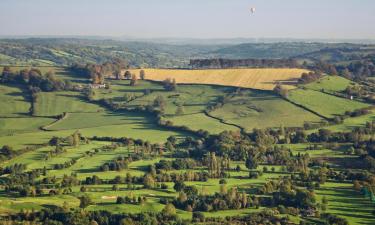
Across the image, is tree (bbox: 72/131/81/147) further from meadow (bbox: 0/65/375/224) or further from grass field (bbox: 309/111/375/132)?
grass field (bbox: 309/111/375/132)

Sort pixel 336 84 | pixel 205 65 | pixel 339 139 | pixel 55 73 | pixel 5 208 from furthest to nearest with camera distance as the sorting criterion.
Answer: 1. pixel 205 65
2. pixel 55 73
3. pixel 336 84
4. pixel 339 139
5. pixel 5 208

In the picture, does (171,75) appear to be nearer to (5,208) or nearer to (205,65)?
(205,65)

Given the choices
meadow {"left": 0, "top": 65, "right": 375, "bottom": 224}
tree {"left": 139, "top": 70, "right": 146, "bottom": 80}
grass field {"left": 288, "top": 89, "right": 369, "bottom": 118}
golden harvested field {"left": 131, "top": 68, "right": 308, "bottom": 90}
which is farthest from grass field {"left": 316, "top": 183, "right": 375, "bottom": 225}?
tree {"left": 139, "top": 70, "right": 146, "bottom": 80}

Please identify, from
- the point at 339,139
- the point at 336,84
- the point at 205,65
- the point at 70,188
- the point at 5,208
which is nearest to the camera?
the point at 5,208

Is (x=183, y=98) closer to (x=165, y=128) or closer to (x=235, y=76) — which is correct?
(x=235, y=76)

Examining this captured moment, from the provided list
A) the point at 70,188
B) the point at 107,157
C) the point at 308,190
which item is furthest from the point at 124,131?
the point at 308,190

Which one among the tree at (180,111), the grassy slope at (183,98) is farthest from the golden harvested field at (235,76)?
the tree at (180,111)
